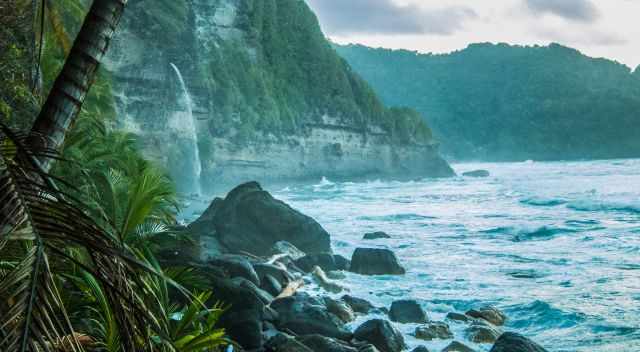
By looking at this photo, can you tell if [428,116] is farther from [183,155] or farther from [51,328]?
[51,328]

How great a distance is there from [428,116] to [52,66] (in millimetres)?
123072

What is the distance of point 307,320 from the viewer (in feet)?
28.6

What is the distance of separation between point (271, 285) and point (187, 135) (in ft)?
97.0

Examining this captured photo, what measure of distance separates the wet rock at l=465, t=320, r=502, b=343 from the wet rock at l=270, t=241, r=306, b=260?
6.91 meters

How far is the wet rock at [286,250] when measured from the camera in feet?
51.6

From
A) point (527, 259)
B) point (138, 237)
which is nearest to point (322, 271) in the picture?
point (527, 259)

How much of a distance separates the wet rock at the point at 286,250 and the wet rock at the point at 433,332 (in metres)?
6.57

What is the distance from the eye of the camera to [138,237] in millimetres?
7406

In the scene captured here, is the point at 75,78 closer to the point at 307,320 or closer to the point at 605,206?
the point at 307,320

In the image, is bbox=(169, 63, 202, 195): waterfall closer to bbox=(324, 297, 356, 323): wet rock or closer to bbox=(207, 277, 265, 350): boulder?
bbox=(324, 297, 356, 323): wet rock

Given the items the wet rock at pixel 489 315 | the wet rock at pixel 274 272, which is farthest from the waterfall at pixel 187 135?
the wet rock at pixel 489 315

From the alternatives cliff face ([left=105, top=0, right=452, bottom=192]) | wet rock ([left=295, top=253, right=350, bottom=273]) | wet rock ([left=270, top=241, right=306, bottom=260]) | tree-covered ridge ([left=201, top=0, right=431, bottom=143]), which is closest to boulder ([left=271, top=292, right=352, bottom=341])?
wet rock ([left=295, top=253, right=350, bottom=273])

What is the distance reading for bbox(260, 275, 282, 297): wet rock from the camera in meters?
11.0

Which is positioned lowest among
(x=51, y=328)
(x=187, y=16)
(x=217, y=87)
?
(x=51, y=328)
